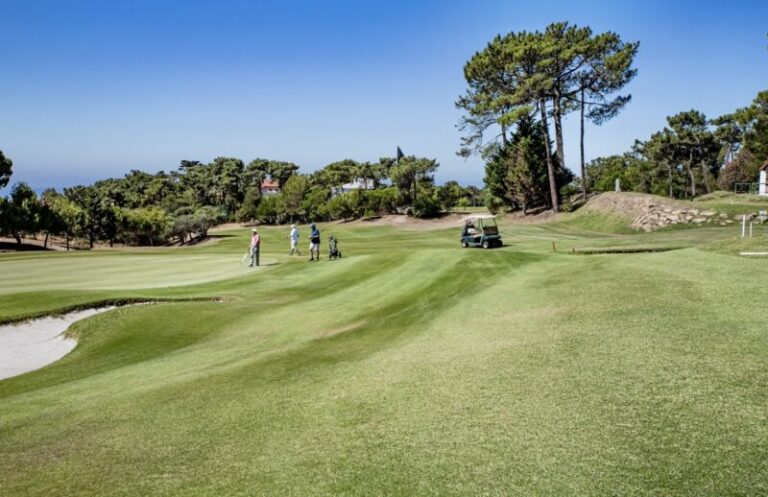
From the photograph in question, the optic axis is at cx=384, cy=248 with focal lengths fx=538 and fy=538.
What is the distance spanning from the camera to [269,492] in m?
4.91

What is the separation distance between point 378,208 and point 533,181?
3299 cm

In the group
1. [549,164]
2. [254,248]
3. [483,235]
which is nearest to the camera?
[254,248]

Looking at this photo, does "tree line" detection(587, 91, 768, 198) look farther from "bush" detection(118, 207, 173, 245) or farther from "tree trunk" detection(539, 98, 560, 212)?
"bush" detection(118, 207, 173, 245)

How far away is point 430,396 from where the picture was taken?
23.6 ft

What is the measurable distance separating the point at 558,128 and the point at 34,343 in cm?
5289

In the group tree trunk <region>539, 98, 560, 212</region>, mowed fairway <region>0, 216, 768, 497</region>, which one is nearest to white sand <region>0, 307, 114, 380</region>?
mowed fairway <region>0, 216, 768, 497</region>

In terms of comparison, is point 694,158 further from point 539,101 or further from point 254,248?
point 254,248

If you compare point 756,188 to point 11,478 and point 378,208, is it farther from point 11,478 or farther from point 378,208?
point 11,478

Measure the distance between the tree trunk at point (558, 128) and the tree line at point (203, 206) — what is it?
2096 cm

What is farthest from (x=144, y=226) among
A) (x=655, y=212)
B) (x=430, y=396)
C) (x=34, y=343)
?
(x=430, y=396)

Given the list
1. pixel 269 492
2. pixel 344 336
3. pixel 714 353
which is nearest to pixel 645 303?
pixel 714 353

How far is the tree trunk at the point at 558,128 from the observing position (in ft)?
181

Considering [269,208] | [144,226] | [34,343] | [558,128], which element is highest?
[558,128]

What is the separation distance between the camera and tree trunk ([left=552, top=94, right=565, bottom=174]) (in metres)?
55.1
